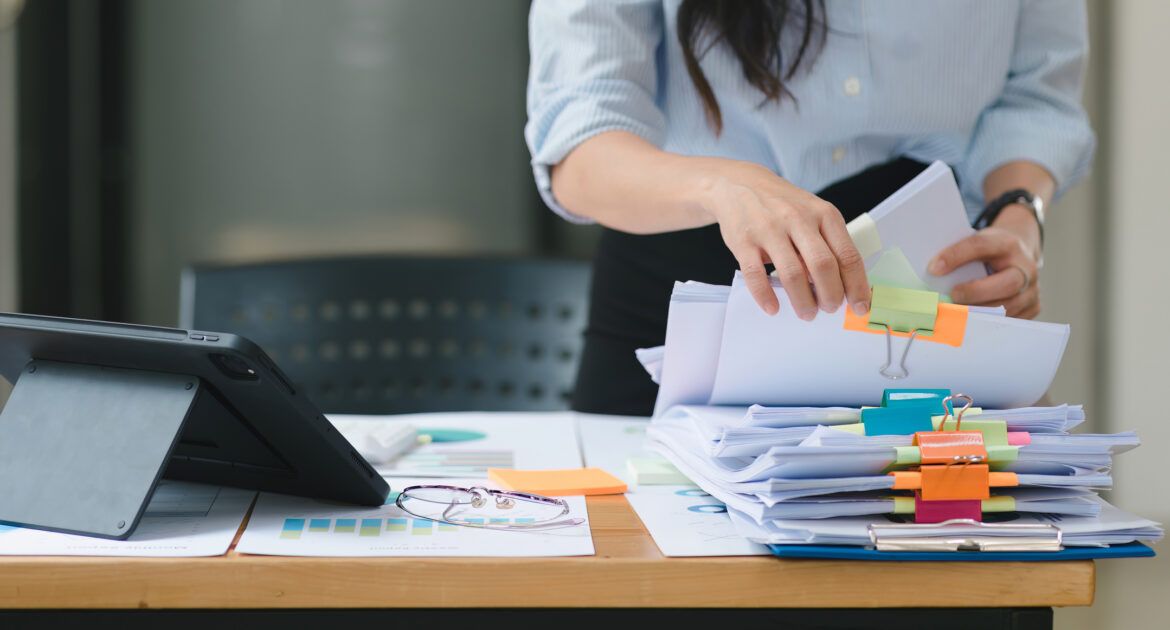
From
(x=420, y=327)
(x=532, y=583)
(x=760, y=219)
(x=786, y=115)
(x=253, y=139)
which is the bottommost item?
(x=532, y=583)

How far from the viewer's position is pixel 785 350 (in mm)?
758

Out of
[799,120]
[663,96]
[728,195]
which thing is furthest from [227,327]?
[728,195]

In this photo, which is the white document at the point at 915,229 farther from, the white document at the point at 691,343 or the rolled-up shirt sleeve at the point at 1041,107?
the rolled-up shirt sleeve at the point at 1041,107

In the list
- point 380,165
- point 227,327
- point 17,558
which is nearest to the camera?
point 17,558

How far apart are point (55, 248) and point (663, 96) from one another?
1854 millimetres

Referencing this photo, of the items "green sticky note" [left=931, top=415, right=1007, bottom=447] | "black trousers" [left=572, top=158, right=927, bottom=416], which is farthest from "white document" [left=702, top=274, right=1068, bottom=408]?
"black trousers" [left=572, top=158, right=927, bottom=416]

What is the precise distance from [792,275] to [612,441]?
391 mm

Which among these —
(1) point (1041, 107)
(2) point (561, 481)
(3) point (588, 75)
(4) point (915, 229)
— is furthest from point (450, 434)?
(1) point (1041, 107)

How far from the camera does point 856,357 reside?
0.75 m

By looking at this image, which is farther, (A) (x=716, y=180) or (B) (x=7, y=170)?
(B) (x=7, y=170)

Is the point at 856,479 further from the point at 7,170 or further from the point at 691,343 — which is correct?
the point at 7,170

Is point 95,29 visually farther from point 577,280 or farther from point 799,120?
point 799,120

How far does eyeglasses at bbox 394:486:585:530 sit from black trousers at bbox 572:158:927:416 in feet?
1.81

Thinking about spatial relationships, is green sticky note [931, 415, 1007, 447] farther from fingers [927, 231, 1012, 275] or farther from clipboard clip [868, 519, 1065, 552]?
fingers [927, 231, 1012, 275]
